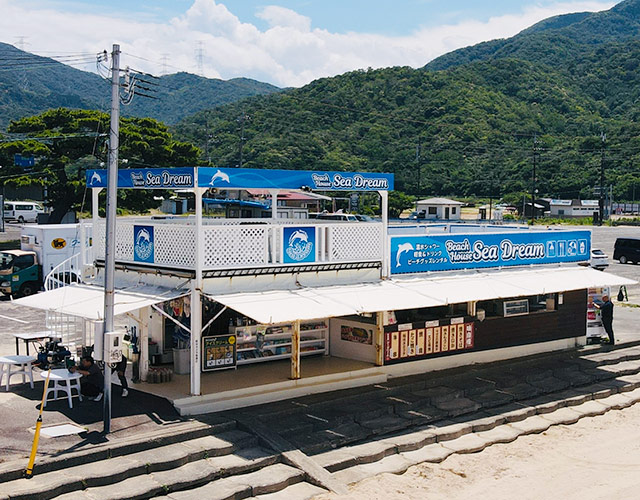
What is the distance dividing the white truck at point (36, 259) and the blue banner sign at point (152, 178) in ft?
44.8

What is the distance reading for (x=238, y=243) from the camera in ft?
46.0

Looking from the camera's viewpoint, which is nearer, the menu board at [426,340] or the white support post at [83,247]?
the white support post at [83,247]

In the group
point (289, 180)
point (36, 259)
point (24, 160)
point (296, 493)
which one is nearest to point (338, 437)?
point (296, 493)

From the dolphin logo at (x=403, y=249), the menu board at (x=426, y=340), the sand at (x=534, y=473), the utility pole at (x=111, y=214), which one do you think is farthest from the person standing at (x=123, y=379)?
the dolphin logo at (x=403, y=249)

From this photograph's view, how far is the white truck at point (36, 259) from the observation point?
2823cm

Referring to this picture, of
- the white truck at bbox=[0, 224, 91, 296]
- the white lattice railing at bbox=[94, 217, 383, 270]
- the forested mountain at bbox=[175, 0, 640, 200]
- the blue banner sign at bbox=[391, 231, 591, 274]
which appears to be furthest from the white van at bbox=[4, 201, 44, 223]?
the blue banner sign at bbox=[391, 231, 591, 274]

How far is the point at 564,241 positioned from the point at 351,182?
7573mm

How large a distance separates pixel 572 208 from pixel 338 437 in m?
77.1

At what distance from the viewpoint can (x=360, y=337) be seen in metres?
17.1

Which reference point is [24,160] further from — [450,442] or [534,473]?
[534,473]

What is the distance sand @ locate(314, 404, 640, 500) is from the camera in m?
11.4

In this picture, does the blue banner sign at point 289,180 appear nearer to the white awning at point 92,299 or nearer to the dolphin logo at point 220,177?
the dolphin logo at point 220,177

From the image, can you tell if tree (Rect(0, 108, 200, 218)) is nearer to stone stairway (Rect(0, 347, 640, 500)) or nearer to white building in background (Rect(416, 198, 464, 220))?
white building in background (Rect(416, 198, 464, 220))

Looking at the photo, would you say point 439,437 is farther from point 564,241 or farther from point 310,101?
point 310,101
